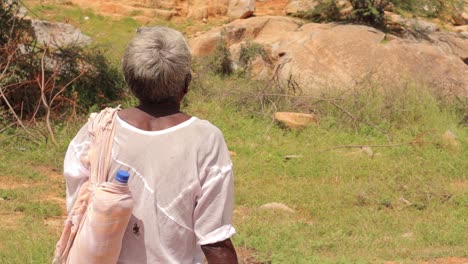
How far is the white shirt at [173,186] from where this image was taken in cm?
236

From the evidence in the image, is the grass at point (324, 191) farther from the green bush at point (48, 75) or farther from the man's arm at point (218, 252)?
the man's arm at point (218, 252)

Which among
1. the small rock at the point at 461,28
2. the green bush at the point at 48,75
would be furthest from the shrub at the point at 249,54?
the small rock at the point at 461,28

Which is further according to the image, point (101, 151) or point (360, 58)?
point (360, 58)

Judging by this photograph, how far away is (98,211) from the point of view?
2312 millimetres

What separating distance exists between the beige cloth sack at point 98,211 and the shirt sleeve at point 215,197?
0.67 feet

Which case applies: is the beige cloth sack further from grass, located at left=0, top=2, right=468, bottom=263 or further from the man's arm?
grass, located at left=0, top=2, right=468, bottom=263

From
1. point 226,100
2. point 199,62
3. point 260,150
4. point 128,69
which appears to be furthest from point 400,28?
point 128,69

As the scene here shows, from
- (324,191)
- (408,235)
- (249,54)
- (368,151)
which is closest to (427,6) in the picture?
(249,54)

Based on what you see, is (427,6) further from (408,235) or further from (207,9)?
(408,235)

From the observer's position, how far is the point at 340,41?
12133 millimetres

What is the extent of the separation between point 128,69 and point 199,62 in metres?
10.2

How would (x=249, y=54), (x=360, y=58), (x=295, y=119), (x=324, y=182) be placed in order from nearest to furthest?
(x=324, y=182)
(x=295, y=119)
(x=360, y=58)
(x=249, y=54)

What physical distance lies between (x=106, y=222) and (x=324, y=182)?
5.01 m

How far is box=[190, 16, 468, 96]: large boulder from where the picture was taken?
1109 centimetres
